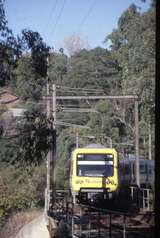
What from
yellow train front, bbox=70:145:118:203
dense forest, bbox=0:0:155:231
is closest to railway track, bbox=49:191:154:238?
dense forest, bbox=0:0:155:231

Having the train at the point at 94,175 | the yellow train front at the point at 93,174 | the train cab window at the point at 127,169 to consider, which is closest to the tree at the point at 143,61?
the train cab window at the point at 127,169

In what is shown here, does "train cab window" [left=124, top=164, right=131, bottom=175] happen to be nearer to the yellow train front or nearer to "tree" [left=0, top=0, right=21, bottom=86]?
the yellow train front

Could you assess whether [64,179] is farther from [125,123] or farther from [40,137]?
[40,137]

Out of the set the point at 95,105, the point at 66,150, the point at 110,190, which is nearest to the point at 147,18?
the point at 110,190

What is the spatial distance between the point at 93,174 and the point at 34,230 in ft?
17.1

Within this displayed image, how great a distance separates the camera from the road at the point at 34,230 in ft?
107

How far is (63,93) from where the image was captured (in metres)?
67.9

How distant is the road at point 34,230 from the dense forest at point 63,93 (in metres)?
3.44

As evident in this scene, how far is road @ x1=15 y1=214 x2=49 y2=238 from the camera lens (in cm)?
3262

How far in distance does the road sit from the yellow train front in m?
2.31

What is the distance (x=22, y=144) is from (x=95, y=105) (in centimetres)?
4995

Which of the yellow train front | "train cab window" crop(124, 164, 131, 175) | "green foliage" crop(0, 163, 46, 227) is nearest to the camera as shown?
the yellow train front

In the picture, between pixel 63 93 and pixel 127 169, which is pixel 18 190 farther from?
pixel 63 93

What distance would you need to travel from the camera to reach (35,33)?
1816cm
